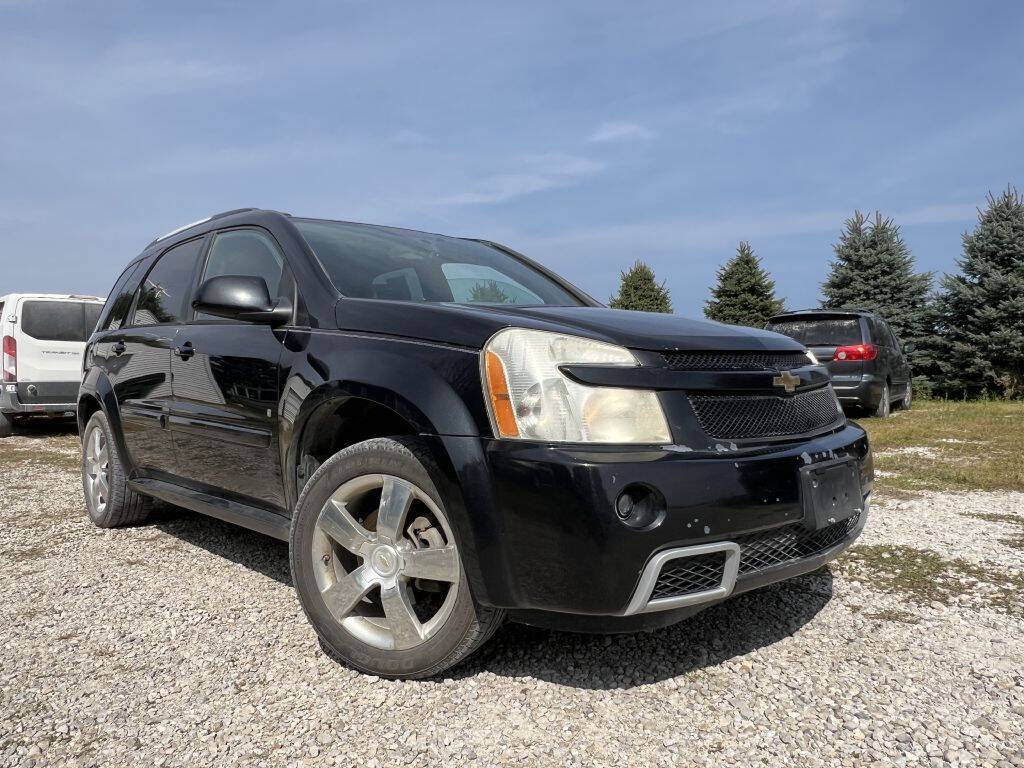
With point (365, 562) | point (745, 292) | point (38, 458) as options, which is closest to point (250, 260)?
point (365, 562)

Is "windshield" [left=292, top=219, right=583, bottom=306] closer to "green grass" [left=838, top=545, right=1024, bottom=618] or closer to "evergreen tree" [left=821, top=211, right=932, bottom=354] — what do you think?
"green grass" [left=838, top=545, right=1024, bottom=618]

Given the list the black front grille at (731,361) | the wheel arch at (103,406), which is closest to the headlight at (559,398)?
the black front grille at (731,361)

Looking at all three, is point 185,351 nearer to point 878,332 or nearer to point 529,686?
point 529,686

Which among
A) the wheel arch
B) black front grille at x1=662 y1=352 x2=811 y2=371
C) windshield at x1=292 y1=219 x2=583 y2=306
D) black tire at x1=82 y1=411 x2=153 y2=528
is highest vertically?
windshield at x1=292 y1=219 x2=583 y2=306

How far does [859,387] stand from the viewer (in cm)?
1026

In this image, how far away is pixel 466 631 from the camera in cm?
228

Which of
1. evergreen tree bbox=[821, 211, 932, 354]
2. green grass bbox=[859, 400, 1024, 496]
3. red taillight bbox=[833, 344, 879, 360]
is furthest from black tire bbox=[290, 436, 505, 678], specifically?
evergreen tree bbox=[821, 211, 932, 354]

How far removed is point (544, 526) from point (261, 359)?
57.7 inches

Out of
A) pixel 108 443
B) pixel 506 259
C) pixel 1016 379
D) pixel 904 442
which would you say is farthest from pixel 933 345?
pixel 108 443

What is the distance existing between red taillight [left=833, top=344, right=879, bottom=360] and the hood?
8.26 m

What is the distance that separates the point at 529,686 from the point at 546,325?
1101mm

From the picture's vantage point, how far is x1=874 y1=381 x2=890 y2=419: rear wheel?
1076cm

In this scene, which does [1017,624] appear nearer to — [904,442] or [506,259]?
[506,259]

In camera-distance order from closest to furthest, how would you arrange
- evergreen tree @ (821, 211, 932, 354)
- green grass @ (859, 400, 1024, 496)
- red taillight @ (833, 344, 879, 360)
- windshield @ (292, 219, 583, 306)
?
windshield @ (292, 219, 583, 306)
green grass @ (859, 400, 1024, 496)
red taillight @ (833, 344, 879, 360)
evergreen tree @ (821, 211, 932, 354)
